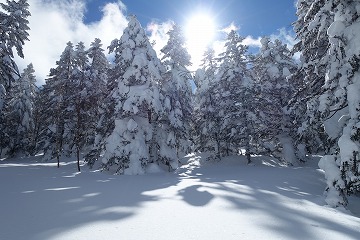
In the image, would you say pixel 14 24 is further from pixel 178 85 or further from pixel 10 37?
pixel 178 85

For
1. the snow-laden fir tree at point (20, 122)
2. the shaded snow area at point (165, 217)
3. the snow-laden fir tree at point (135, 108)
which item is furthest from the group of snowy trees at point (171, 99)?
the snow-laden fir tree at point (20, 122)

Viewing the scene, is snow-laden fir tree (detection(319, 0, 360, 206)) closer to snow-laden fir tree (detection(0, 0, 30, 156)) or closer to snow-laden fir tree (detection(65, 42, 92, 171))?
snow-laden fir tree (detection(65, 42, 92, 171))

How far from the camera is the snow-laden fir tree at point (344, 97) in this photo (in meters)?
8.50

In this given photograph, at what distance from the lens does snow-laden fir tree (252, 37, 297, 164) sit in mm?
25375

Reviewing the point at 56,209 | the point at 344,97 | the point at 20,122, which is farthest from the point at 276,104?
the point at 20,122

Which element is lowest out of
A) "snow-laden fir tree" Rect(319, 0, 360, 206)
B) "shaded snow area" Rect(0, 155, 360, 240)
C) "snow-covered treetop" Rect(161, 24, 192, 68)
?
"shaded snow area" Rect(0, 155, 360, 240)

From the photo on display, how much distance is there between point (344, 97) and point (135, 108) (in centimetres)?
Result: 1442

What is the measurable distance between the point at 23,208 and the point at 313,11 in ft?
40.0

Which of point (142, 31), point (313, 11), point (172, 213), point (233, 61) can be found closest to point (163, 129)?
point (142, 31)

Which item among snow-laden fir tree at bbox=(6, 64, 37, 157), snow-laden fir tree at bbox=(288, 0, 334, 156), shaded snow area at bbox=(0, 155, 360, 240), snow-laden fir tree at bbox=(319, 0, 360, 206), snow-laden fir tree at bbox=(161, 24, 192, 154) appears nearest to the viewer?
shaded snow area at bbox=(0, 155, 360, 240)

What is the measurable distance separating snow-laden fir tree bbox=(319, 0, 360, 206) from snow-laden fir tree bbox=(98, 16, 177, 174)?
43.8 ft

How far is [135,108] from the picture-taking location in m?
20.8

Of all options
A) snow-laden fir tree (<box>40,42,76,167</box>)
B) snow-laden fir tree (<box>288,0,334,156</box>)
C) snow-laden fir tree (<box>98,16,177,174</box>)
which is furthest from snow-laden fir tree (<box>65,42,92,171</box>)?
snow-laden fir tree (<box>288,0,334,156</box>)

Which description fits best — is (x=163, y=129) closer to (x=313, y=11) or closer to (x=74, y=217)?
(x=313, y=11)
